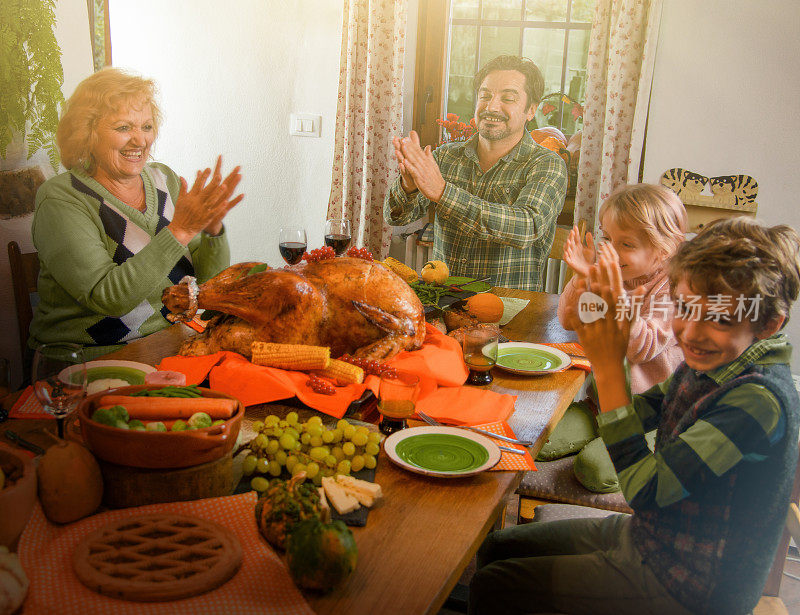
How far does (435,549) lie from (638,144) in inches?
95.5

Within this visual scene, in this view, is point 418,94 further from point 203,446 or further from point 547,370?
point 203,446

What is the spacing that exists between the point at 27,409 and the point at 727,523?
106cm

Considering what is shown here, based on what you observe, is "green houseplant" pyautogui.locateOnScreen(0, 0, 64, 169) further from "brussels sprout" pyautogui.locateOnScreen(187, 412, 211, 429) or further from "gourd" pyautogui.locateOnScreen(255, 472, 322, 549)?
"gourd" pyautogui.locateOnScreen(255, 472, 322, 549)

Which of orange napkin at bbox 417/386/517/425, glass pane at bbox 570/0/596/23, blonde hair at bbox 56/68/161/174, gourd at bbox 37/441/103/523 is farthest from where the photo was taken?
glass pane at bbox 570/0/596/23

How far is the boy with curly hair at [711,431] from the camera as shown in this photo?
0.82 meters

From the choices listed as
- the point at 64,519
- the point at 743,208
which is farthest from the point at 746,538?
the point at 743,208

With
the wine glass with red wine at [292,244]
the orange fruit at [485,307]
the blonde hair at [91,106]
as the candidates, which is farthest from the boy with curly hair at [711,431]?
the blonde hair at [91,106]

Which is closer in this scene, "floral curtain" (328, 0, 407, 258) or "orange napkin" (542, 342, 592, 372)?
"orange napkin" (542, 342, 592, 372)

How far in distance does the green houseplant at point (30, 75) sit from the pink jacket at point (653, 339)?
1378 millimetres

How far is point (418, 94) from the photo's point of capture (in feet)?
11.5

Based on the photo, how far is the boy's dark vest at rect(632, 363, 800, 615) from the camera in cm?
85

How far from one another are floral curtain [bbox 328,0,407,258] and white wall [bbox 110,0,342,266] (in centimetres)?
12

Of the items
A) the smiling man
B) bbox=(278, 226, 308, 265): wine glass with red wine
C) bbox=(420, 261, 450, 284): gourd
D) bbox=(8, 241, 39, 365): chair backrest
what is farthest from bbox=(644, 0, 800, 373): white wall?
bbox=(8, 241, 39, 365): chair backrest

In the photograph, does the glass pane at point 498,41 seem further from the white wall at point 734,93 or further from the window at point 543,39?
the white wall at point 734,93
